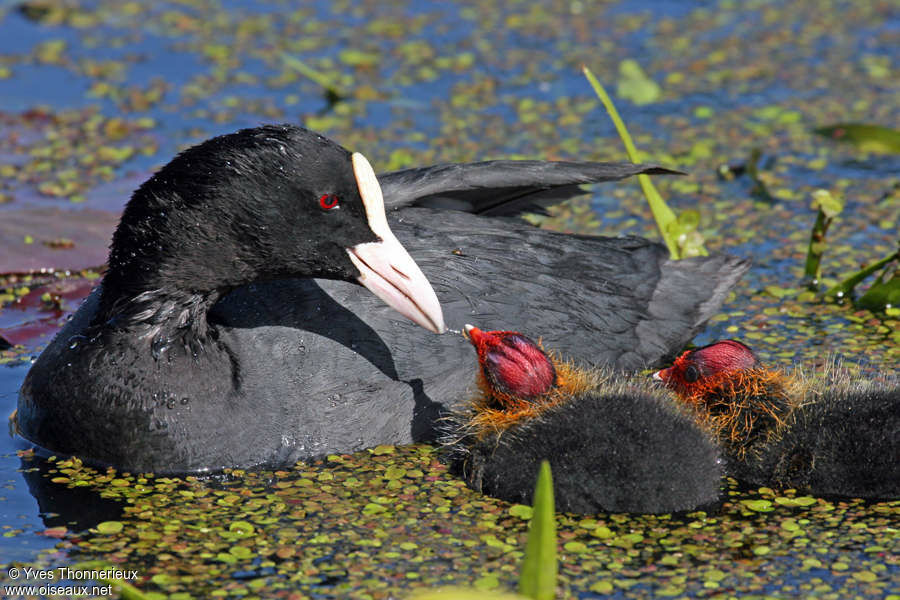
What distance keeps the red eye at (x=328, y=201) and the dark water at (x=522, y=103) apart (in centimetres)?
98

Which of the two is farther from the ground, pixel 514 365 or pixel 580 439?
pixel 514 365

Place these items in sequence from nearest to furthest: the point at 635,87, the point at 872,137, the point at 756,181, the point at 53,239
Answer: the point at 53,239
the point at 872,137
the point at 756,181
the point at 635,87

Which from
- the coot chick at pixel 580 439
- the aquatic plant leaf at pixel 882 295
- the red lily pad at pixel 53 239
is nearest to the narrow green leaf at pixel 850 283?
the aquatic plant leaf at pixel 882 295

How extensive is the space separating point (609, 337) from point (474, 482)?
106 centimetres

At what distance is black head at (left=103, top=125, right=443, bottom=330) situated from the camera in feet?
14.4

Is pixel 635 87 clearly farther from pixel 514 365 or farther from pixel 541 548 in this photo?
pixel 541 548

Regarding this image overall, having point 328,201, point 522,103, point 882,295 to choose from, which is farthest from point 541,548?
point 522,103

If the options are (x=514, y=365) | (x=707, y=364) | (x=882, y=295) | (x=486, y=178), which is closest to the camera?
(x=514, y=365)

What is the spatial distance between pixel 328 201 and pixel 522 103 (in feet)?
15.3

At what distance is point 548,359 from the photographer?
4500mm

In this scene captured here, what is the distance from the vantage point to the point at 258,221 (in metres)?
4.44

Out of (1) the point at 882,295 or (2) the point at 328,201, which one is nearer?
(2) the point at 328,201

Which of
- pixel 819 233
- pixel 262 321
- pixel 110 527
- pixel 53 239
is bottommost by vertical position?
pixel 110 527

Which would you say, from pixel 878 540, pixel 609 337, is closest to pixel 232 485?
pixel 609 337
